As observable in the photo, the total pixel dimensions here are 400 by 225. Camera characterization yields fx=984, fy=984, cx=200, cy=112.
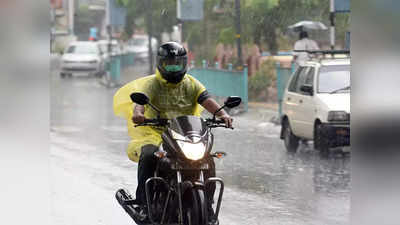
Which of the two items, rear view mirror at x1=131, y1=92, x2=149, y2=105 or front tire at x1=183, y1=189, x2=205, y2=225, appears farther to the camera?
rear view mirror at x1=131, y1=92, x2=149, y2=105

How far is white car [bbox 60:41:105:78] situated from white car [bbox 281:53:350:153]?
83.2ft

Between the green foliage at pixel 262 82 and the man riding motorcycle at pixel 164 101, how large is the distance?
17.2 m

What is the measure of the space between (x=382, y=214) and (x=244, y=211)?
4090mm

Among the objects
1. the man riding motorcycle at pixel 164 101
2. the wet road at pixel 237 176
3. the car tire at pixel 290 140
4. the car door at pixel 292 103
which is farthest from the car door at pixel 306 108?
the man riding motorcycle at pixel 164 101

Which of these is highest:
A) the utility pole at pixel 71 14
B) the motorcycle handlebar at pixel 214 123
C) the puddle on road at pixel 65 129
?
the utility pole at pixel 71 14

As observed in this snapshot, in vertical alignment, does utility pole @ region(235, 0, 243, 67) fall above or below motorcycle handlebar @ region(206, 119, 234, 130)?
above

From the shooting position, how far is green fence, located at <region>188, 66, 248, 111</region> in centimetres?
2367

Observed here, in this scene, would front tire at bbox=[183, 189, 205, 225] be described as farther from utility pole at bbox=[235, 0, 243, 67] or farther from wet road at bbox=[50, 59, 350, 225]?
utility pole at bbox=[235, 0, 243, 67]

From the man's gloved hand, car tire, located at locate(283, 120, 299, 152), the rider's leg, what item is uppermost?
the man's gloved hand

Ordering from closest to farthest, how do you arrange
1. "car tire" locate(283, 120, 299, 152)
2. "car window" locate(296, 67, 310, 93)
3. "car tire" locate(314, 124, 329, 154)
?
"car tire" locate(314, 124, 329, 154) < "car tire" locate(283, 120, 299, 152) < "car window" locate(296, 67, 310, 93)

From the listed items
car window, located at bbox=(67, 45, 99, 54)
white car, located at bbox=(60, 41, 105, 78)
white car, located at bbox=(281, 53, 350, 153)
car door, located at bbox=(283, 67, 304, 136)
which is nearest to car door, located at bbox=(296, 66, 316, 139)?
white car, located at bbox=(281, 53, 350, 153)

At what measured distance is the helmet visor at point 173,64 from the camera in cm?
775

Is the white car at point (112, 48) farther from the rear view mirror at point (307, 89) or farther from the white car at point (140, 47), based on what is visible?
the rear view mirror at point (307, 89)

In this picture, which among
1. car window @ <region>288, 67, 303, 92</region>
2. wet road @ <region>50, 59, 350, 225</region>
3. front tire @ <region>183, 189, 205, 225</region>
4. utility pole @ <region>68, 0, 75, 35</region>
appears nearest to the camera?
front tire @ <region>183, 189, 205, 225</region>
